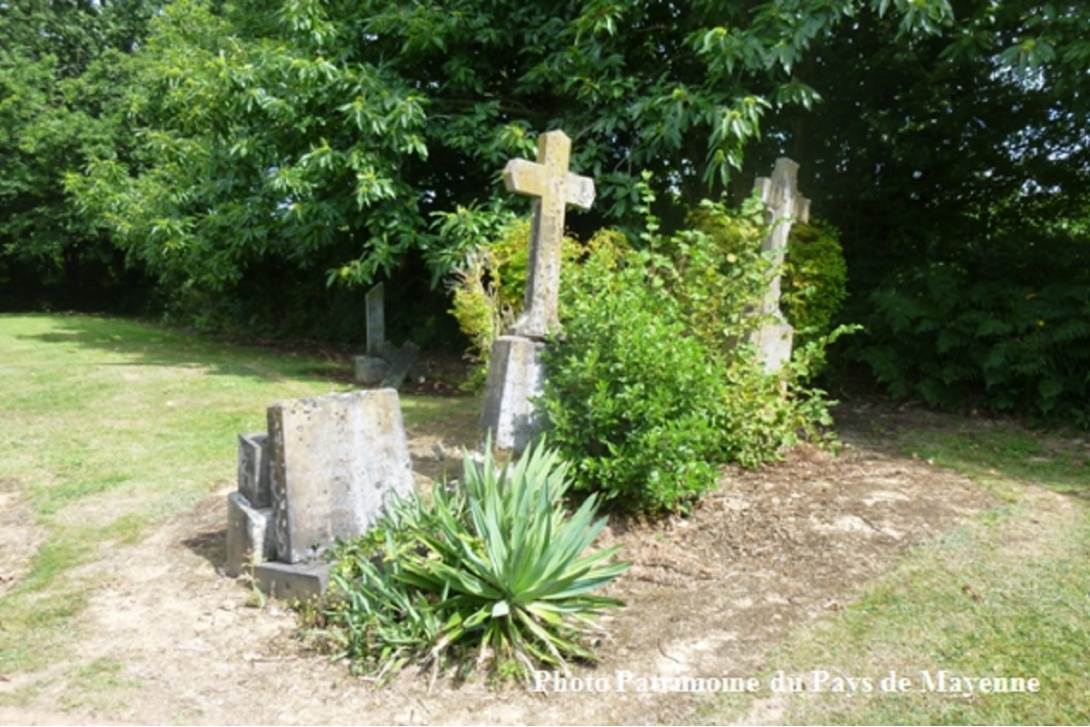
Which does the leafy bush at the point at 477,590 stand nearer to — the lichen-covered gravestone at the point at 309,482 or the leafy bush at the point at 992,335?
the lichen-covered gravestone at the point at 309,482

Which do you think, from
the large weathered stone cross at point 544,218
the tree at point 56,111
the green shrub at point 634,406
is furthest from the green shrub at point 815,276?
the tree at point 56,111

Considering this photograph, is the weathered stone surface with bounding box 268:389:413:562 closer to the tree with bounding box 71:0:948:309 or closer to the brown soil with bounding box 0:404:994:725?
the brown soil with bounding box 0:404:994:725

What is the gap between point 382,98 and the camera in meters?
8.97

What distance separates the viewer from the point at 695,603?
3541 mm

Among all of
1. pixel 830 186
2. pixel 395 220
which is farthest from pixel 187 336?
pixel 830 186

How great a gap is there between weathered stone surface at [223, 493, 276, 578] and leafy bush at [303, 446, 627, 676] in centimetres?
49

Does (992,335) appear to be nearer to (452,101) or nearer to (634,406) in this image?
(634,406)

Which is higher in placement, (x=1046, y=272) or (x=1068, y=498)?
(x=1046, y=272)

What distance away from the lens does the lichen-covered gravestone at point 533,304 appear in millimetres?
5027

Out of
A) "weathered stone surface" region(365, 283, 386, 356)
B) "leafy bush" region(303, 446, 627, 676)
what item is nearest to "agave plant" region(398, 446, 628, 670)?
"leafy bush" region(303, 446, 627, 676)

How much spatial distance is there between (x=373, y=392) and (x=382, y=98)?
5.83 meters

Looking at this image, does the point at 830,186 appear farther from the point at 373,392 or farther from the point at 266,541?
the point at 266,541

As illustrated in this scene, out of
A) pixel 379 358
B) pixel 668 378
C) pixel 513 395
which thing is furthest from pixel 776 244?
pixel 379 358

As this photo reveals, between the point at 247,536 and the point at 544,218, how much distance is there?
115 inches
